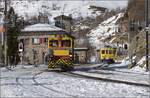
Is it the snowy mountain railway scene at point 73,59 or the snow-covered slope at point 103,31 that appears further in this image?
the snow-covered slope at point 103,31

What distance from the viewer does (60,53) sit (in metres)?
37.2

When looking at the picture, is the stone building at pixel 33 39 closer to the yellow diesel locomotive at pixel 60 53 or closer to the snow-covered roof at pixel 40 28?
the snow-covered roof at pixel 40 28

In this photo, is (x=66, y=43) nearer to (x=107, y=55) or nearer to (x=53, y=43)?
(x=53, y=43)

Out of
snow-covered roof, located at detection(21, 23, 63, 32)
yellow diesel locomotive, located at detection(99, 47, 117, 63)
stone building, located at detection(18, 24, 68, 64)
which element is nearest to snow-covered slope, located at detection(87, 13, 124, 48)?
snow-covered roof, located at detection(21, 23, 63, 32)

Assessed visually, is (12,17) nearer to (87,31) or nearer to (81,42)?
(81,42)

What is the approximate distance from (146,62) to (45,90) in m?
20.3

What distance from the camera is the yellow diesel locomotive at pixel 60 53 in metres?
36.6

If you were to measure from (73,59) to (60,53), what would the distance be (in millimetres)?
1627

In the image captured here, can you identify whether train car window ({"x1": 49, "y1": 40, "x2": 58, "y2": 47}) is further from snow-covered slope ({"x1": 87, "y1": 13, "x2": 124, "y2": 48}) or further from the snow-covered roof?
snow-covered slope ({"x1": 87, "y1": 13, "x2": 124, "y2": 48})

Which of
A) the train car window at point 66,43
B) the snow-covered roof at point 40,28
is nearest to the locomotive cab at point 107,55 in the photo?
the snow-covered roof at point 40,28

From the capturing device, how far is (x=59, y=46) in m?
37.6

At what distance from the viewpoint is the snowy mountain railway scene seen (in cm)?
1775

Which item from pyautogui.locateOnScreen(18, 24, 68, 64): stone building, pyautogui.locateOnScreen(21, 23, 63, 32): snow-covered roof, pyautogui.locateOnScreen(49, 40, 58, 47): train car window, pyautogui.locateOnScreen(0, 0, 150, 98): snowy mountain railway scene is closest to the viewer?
pyautogui.locateOnScreen(0, 0, 150, 98): snowy mountain railway scene

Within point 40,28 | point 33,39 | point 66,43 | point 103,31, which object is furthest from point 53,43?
point 103,31
